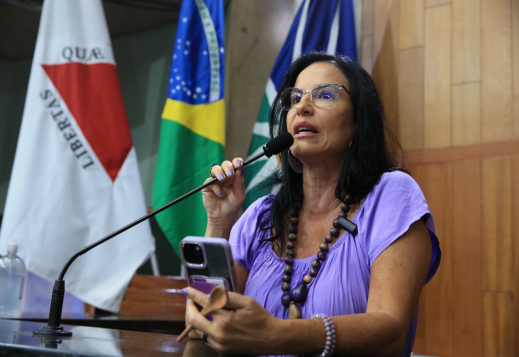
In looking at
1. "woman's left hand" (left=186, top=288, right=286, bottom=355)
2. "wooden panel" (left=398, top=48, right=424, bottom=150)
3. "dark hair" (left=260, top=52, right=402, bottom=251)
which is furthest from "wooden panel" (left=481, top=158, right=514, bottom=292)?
"woman's left hand" (left=186, top=288, right=286, bottom=355)

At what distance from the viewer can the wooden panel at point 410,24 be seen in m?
2.48

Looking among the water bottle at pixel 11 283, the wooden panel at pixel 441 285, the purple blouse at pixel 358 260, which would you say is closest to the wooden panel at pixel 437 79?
the wooden panel at pixel 441 285

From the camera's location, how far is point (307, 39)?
263 cm

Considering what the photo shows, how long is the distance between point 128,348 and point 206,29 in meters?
2.08

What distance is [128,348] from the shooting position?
0.90m

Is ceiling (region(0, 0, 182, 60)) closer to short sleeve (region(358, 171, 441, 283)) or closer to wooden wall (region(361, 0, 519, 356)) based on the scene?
wooden wall (region(361, 0, 519, 356))

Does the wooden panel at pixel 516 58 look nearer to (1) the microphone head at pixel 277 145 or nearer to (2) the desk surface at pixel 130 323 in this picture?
(1) the microphone head at pixel 277 145

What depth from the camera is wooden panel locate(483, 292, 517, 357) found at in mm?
2033

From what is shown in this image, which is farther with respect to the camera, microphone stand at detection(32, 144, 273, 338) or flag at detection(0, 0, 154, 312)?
flag at detection(0, 0, 154, 312)

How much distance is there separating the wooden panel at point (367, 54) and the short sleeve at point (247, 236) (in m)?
1.41

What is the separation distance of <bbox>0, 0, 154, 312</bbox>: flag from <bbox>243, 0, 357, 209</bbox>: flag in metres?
0.64

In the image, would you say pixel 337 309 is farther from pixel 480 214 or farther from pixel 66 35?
pixel 66 35

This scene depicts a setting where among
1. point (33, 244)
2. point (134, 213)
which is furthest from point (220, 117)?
point (33, 244)

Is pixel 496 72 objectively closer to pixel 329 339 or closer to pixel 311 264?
pixel 311 264
